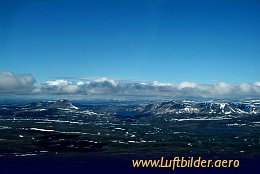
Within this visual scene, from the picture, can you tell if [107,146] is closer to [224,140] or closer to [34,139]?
[34,139]

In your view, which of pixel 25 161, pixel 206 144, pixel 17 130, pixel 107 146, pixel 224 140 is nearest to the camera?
pixel 25 161

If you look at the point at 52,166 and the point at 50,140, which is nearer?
the point at 52,166

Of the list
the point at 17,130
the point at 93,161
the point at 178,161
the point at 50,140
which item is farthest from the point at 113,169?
the point at 17,130

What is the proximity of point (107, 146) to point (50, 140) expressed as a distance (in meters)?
28.2

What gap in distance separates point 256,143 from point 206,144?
966 inches

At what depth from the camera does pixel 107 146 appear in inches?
6156

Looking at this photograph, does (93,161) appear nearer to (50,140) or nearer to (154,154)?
(154,154)

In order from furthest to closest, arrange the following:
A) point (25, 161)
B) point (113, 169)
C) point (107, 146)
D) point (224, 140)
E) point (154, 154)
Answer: point (224, 140), point (107, 146), point (154, 154), point (25, 161), point (113, 169)

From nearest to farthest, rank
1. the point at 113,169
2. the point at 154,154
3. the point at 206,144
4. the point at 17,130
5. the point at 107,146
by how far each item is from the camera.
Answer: the point at 113,169 < the point at 154,154 < the point at 107,146 < the point at 206,144 < the point at 17,130

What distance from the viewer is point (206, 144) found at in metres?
167

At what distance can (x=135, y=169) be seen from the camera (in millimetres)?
105438

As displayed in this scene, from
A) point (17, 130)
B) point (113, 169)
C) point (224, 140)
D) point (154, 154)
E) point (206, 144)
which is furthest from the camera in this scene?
point (17, 130)

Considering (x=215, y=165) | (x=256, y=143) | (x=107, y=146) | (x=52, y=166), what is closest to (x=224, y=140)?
(x=256, y=143)

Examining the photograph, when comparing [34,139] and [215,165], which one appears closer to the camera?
[215,165]
